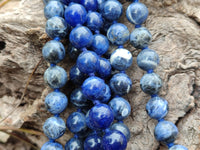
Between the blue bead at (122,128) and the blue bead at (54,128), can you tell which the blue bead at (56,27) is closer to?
the blue bead at (54,128)

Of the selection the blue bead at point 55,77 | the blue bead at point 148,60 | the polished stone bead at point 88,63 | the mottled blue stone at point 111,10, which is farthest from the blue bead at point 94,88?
the mottled blue stone at point 111,10

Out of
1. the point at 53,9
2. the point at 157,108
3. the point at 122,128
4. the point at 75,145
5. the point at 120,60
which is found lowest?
the point at 75,145

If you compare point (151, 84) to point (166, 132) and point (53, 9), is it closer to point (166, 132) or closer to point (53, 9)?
point (166, 132)

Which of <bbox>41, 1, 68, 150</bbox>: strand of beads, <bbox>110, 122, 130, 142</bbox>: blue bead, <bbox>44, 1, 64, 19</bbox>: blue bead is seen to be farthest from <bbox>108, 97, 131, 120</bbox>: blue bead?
<bbox>44, 1, 64, 19</bbox>: blue bead

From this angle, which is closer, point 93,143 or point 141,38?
point 93,143

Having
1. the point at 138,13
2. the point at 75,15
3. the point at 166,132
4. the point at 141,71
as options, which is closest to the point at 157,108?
the point at 166,132

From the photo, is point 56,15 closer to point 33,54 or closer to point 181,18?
point 33,54

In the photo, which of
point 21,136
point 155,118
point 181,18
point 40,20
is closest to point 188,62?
point 181,18
